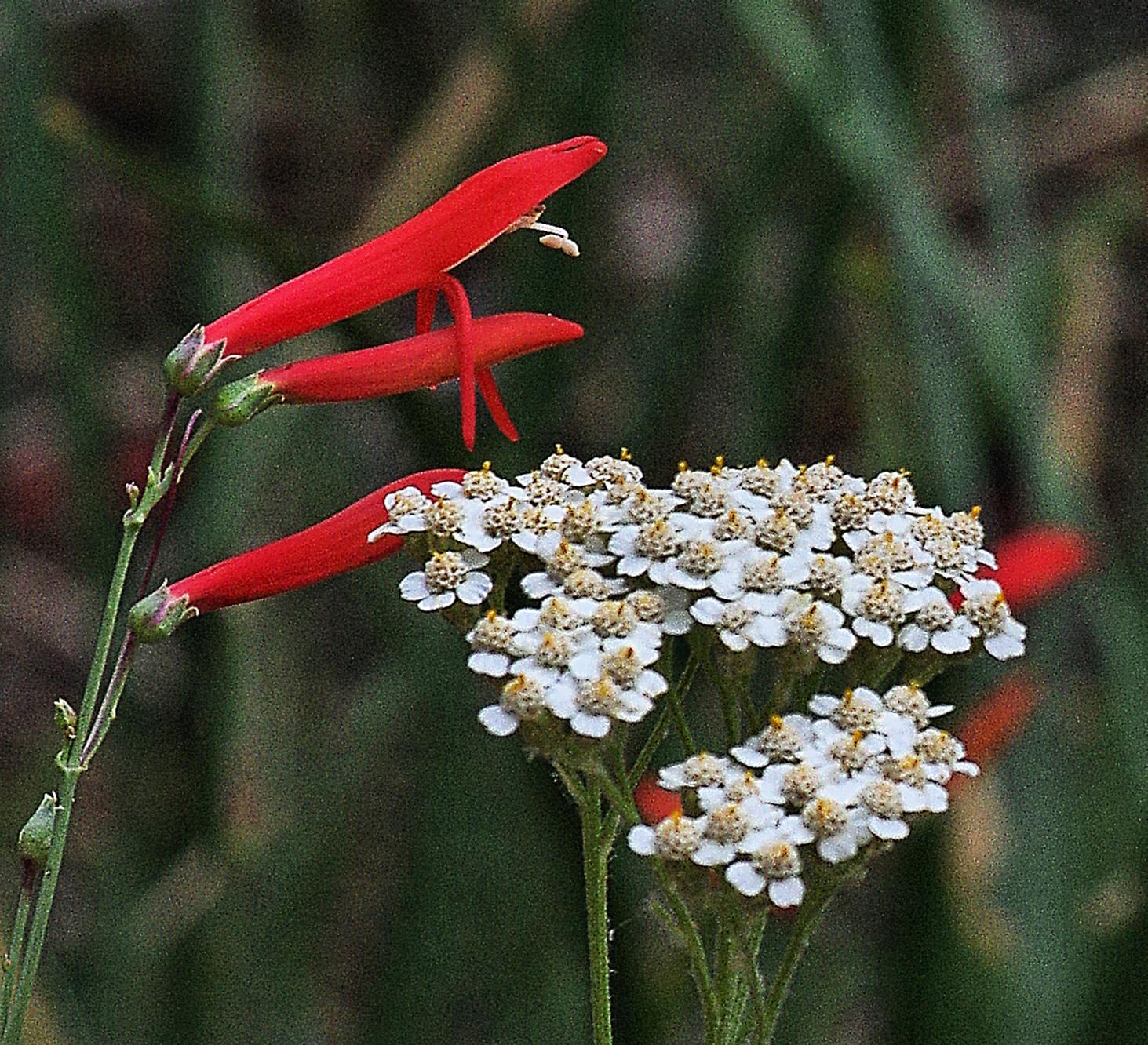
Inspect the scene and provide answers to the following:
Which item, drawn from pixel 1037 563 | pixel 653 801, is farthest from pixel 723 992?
pixel 1037 563

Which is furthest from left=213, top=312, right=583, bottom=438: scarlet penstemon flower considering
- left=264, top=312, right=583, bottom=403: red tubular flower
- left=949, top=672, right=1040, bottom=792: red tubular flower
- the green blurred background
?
left=949, top=672, right=1040, bottom=792: red tubular flower

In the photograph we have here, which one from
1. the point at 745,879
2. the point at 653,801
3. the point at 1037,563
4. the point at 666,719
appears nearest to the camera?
the point at 745,879

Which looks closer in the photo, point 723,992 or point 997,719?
point 723,992

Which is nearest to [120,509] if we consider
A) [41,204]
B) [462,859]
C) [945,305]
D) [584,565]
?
[41,204]

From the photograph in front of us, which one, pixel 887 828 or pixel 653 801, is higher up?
pixel 653 801

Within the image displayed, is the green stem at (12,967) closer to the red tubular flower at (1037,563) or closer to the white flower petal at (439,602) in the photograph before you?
the white flower petal at (439,602)

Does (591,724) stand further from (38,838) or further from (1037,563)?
(1037,563)

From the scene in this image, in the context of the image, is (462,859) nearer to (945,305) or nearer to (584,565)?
(945,305)
